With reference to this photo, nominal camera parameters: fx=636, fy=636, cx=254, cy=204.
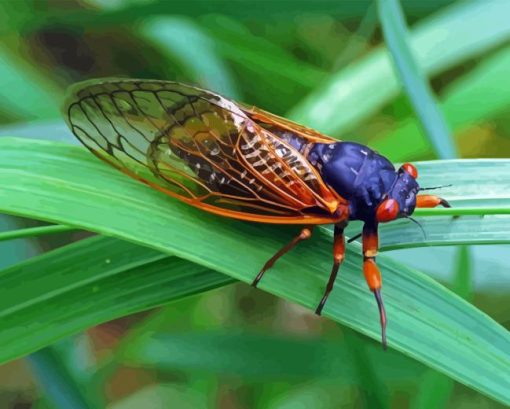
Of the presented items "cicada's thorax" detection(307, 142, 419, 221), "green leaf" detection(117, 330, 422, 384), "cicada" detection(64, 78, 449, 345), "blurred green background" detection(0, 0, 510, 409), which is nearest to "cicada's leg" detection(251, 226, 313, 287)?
"cicada" detection(64, 78, 449, 345)

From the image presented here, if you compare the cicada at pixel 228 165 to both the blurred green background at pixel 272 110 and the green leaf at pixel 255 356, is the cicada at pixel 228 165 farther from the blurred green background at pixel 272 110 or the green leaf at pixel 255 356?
the green leaf at pixel 255 356

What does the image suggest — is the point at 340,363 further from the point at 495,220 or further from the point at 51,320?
the point at 51,320

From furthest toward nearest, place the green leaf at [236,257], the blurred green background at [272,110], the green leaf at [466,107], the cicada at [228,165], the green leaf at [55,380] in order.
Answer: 1. the green leaf at [466,107]
2. the blurred green background at [272,110]
3. the green leaf at [55,380]
4. the cicada at [228,165]
5. the green leaf at [236,257]

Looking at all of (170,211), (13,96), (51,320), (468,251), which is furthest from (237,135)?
(13,96)

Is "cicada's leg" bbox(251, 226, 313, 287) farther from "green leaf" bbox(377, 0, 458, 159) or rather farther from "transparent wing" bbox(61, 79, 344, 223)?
"green leaf" bbox(377, 0, 458, 159)

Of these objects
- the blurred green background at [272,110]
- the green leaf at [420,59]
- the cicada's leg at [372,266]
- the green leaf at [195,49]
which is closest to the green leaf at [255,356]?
the blurred green background at [272,110]
